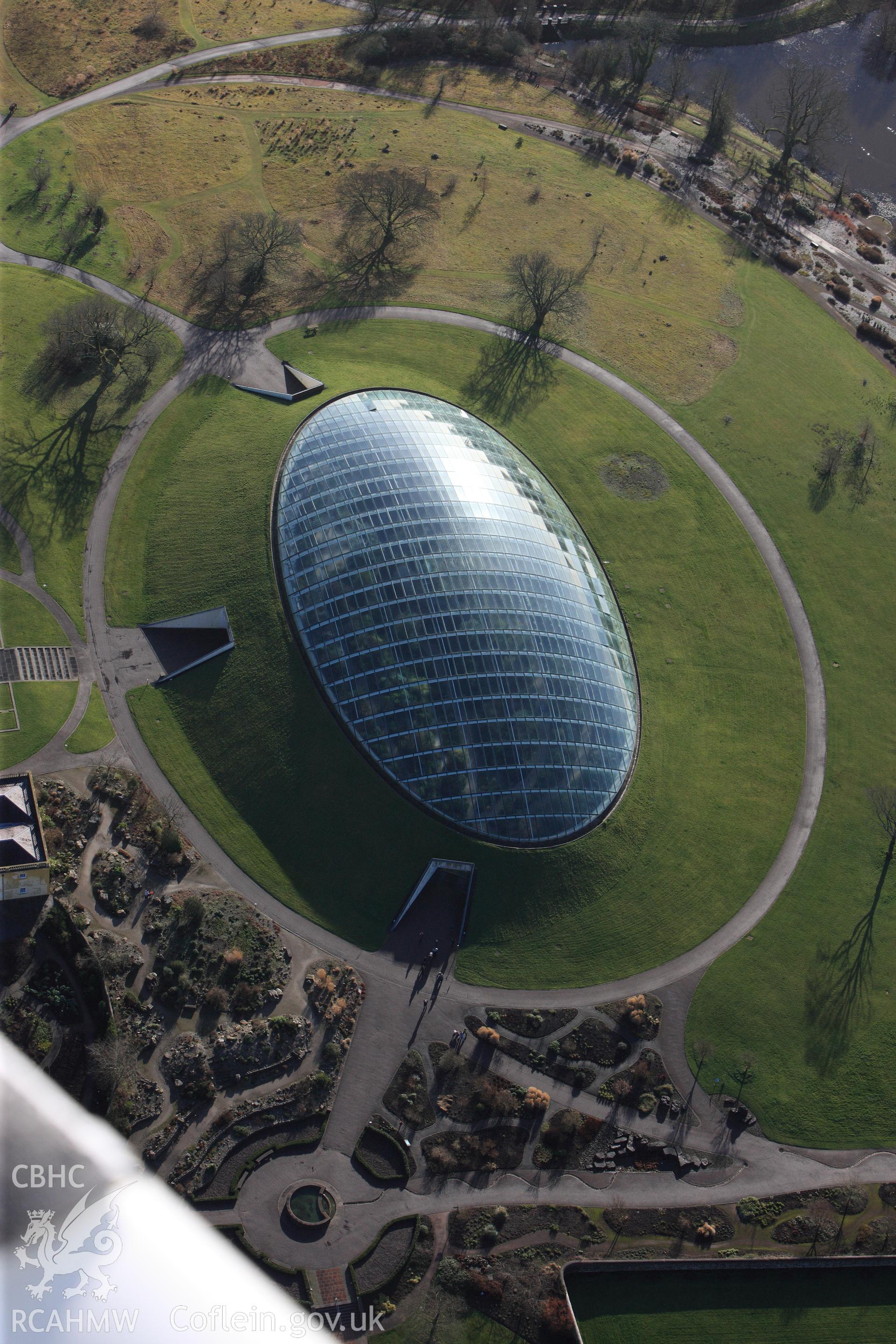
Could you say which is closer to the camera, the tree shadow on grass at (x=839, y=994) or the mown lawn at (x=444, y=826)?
the tree shadow on grass at (x=839, y=994)

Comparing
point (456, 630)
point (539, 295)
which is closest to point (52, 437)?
point (456, 630)

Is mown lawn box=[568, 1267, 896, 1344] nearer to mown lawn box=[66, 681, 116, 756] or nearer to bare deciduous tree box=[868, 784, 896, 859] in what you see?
bare deciduous tree box=[868, 784, 896, 859]

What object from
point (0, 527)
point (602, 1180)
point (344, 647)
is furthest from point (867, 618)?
point (0, 527)

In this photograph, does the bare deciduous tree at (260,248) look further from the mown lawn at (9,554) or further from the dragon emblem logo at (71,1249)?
the dragon emblem logo at (71,1249)

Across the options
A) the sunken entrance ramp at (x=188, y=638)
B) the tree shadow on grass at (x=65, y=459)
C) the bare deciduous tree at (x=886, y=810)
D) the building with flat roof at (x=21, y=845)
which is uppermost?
the tree shadow on grass at (x=65, y=459)

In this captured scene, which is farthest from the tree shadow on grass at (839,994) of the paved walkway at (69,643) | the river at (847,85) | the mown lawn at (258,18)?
the mown lawn at (258,18)

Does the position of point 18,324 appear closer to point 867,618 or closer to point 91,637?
point 91,637

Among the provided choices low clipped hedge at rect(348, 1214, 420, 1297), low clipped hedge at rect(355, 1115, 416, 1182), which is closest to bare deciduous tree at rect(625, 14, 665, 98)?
low clipped hedge at rect(355, 1115, 416, 1182)
